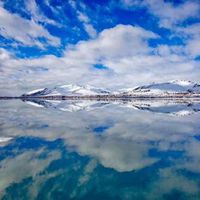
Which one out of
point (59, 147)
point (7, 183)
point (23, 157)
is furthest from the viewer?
point (59, 147)

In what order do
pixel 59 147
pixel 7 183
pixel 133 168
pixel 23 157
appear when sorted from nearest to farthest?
pixel 7 183 → pixel 133 168 → pixel 23 157 → pixel 59 147

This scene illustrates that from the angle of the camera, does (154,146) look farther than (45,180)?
Yes

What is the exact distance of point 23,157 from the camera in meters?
19.1

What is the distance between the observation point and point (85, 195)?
12664 mm

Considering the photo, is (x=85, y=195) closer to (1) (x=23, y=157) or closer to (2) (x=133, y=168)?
(2) (x=133, y=168)

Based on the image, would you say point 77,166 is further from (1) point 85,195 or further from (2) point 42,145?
(2) point 42,145

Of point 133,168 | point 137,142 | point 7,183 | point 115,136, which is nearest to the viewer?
point 7,183

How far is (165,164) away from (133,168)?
2319 millimetres

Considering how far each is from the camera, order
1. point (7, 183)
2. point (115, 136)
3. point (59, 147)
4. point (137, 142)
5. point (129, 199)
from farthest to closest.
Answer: point (115, 136) → point (137, 142) → point (59, 147) → point (7, 183) → point (129, 199)

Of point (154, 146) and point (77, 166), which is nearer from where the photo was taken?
point (77, 166)

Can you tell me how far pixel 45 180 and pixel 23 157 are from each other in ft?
17.5

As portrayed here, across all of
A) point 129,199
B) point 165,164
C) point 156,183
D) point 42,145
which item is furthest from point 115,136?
point 129,199

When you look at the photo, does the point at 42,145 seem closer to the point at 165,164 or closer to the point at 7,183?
the point at 7,183

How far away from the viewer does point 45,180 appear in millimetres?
14461
